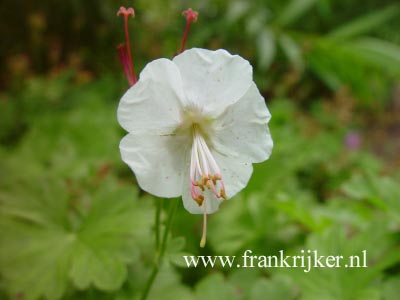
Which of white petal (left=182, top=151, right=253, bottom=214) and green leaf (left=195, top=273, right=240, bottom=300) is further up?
white petal (left=182, top=151, right=253, bottom=214)

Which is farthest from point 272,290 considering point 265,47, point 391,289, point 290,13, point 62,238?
point 290,13

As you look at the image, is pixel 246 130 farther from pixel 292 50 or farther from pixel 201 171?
pixel 292 50

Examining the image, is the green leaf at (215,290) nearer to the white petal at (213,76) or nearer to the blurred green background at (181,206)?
the blurred green background at (181,206)

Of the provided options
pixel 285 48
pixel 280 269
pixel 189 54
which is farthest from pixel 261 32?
pixel 189 54

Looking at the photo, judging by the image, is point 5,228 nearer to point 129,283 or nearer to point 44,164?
point 129,283

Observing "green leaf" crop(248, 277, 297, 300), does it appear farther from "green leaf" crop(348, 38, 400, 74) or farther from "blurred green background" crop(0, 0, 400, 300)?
Answer: "green leaf" crop(348, 38, 400, 74)

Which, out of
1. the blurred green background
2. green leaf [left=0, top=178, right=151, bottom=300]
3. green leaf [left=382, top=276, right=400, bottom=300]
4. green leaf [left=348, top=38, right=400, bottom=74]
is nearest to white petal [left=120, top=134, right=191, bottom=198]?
the blurred green background

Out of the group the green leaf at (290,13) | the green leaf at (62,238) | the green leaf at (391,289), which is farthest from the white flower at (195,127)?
the green leaf at (290,13)
